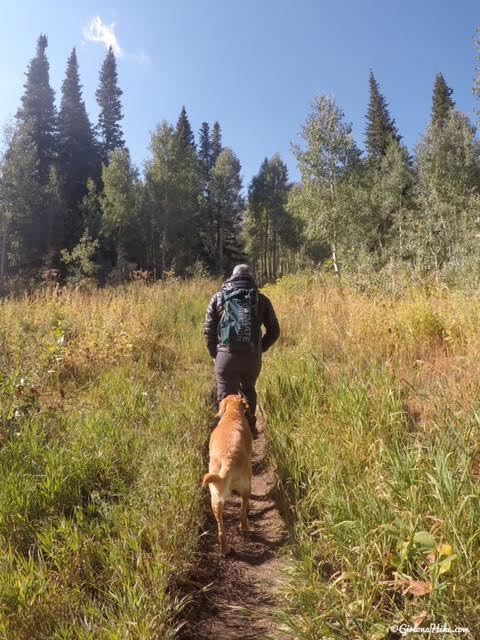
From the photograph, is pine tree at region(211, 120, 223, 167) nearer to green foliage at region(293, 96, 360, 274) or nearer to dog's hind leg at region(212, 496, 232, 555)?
green foliage at region(293, 96, 360, 274)

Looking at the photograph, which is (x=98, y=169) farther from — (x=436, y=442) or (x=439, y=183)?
(x=436, y=442)

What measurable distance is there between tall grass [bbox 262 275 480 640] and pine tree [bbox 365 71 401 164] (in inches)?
1343

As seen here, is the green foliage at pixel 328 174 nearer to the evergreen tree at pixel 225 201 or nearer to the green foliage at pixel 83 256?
the green foliage at pixel 83 256

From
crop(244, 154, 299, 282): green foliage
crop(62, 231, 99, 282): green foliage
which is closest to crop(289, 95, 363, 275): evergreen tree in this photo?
crop(62, 231, 99, 282): green foliage

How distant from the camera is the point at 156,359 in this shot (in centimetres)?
612

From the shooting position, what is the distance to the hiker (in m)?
3.85

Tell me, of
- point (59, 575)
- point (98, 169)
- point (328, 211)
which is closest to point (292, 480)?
point (59, 575)

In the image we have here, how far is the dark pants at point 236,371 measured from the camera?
3.91 metres

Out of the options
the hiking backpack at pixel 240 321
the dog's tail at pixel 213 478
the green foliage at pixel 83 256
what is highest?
the green foliage at pixel 83 256

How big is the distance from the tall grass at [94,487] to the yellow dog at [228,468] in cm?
21

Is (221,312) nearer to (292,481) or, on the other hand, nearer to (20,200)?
(292,481)

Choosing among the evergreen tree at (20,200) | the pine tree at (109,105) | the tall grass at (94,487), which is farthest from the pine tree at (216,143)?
the tall grass at (94,487)

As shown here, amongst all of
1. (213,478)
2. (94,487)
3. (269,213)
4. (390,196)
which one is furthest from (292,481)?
(269,213)

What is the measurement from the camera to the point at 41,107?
3219cm
